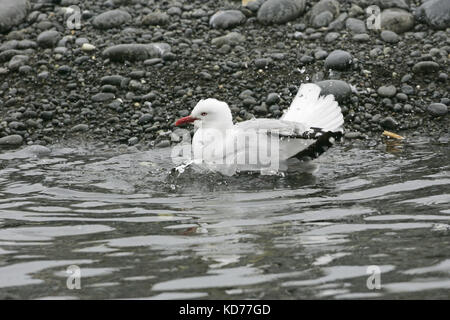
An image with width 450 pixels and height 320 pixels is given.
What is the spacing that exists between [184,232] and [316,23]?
19.2ft

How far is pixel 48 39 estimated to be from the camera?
11.3 meters

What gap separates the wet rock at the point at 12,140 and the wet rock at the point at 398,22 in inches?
195

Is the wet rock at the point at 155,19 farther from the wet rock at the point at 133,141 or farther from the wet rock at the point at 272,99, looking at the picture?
the wet rock at the point at 133,141

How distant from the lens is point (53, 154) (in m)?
9.23

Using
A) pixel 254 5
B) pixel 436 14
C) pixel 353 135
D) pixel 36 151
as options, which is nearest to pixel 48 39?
pixel 36 151

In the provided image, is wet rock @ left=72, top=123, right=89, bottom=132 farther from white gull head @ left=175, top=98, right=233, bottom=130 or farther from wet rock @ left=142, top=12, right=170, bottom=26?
wet rock @ left=142, top=12, right=170, bottom=26

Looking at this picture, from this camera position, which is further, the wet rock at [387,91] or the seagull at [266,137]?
the wet rock at [387,91]

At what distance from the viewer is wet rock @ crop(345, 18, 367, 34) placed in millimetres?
11008

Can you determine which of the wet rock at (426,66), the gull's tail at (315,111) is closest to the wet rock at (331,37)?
the wet rock at (426,66)

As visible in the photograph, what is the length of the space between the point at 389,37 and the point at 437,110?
1539 mm

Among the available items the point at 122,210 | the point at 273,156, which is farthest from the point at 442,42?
the point at 122,210

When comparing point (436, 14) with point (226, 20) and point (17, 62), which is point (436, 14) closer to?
point (226, 20)

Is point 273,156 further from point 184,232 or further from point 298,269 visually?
point 298,269

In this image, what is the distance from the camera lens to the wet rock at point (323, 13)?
11180 millimetres
